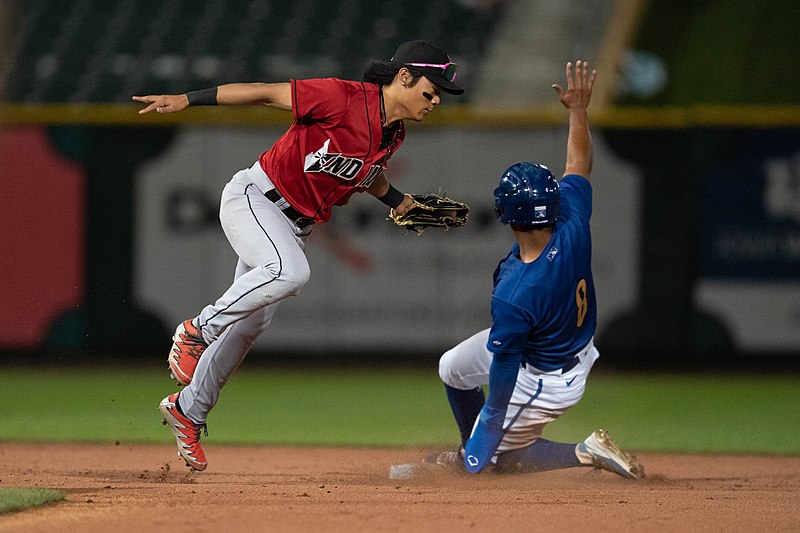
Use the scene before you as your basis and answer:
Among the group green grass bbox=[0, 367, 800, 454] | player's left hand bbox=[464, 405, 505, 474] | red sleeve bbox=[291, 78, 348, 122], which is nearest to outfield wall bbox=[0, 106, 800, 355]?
green grass bbox=[0, 367, 800, 454]

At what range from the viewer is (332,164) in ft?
15.4

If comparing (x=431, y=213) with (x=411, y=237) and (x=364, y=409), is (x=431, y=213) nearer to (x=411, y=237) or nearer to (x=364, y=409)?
(x=364, y=409)

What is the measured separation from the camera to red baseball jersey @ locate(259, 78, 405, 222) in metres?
4.62

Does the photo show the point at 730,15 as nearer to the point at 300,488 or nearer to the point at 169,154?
the point at 169,154

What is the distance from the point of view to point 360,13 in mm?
12320

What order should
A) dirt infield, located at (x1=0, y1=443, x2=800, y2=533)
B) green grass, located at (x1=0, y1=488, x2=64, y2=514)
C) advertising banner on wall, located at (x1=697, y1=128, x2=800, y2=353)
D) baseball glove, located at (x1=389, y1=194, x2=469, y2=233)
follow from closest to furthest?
1. dirt infield, located at (x1=0, y1=443, x2=800, y2=533)
2. green grass, located at (x1=0, y1=488, x2=64, y2=514)
3. baseball glove, located at (x1=389, y1=194, x2=469, y2=233)
4. advertising banner on wall, located at (x1=697, y1=128, x2=800, y2=353)

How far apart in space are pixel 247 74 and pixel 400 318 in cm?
335

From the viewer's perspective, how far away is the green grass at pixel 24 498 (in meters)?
3.93

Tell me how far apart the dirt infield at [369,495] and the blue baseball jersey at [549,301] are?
22.8 inches

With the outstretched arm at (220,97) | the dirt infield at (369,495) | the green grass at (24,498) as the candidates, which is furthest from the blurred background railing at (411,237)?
the green grass at (24,498)

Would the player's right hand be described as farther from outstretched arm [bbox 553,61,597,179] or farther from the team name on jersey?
outstretched arm [bbox 553,61,597,179]

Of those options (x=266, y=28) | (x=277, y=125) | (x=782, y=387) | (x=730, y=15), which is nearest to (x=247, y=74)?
(x=266, y=28)

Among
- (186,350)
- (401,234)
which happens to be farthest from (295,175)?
(401,234)

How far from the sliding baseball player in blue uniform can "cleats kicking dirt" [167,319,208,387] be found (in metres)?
1.14
